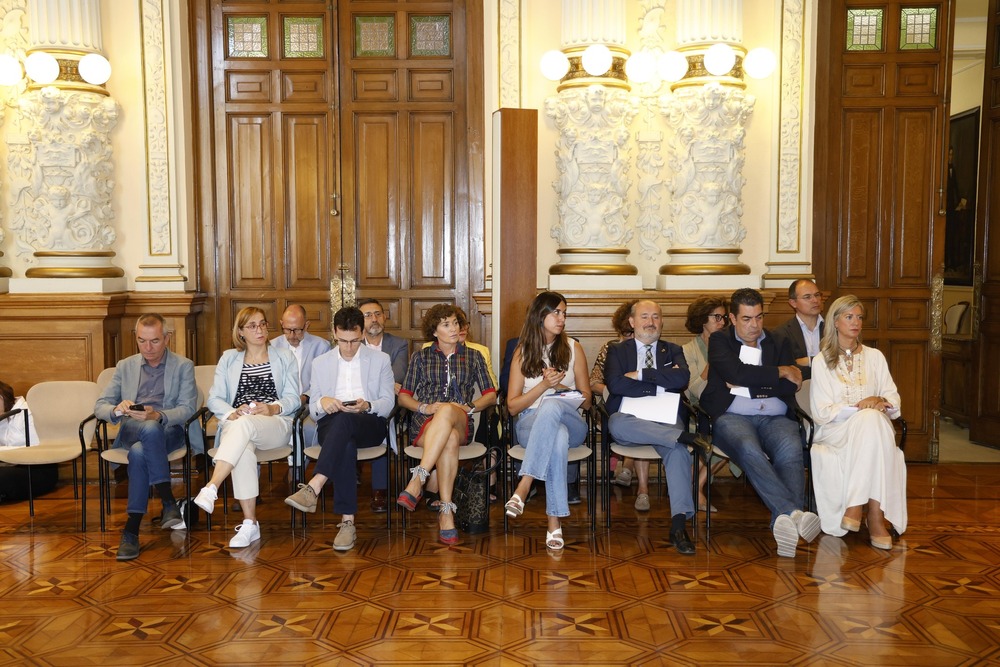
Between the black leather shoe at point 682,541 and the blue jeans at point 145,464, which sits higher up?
the blue jeans at point 145,464

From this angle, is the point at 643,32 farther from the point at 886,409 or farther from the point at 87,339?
the point at 87,339

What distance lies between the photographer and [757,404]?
5.37 meters

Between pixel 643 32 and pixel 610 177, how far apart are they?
45.2 inches

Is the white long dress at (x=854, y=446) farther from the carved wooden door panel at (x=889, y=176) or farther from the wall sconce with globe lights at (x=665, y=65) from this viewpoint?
the wall sconce with globe lights at (x=665, y=65)

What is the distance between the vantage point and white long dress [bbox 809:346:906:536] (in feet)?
16.7

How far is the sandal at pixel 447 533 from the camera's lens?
5.09 metres

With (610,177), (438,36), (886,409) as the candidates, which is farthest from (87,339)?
(886,409)

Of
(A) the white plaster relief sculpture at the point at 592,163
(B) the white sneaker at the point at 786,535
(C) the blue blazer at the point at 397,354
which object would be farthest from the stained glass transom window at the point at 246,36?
(B) the white sneaker at the point at 786,535

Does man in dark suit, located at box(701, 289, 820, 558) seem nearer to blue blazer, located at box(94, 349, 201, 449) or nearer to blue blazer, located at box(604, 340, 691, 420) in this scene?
blue blazer, located at box(604, 340, 691, 420)

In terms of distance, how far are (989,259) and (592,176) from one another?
3.77 metres

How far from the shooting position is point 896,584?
14.8 feet

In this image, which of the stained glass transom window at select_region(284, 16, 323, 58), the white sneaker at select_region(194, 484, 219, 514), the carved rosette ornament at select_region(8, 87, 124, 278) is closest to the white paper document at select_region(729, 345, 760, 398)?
the white sneaker at select_region(194, 484, 219, 514)

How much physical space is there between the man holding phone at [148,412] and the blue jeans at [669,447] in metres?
2.60

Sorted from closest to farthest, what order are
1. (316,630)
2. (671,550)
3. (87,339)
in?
(316,630), (671,550), (87,339)
